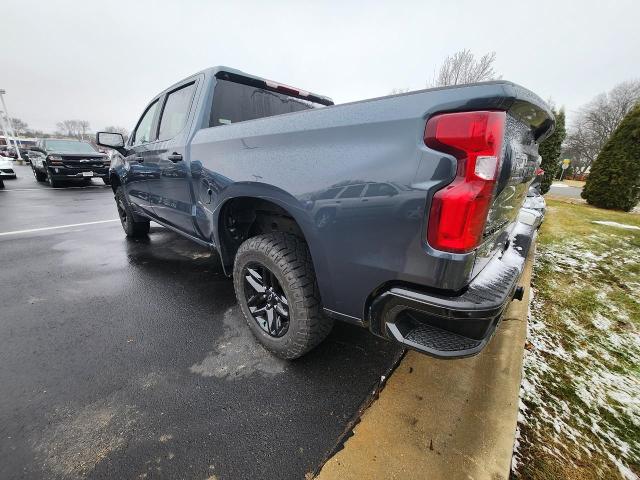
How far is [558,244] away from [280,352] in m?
5.04

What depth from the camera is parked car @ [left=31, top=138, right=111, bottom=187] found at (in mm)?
10180

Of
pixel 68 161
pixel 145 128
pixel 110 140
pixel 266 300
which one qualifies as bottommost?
pixel 266 300

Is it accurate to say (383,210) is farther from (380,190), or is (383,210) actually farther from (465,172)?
(465,172)

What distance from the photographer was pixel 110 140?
376cm

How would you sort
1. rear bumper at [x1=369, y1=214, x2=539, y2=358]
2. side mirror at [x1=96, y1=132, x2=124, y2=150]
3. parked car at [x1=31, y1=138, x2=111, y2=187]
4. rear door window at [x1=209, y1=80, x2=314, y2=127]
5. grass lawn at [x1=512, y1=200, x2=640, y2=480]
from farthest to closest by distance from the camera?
parked car at [x1=31, y1=138, x2=111, y2=187], side mirror at [x1=96, y1=132, x2=124, y2=150], rear door window at [x1=209, y1=80, x2=314, y2=127], grass lawn at [x1=512, y1=200, x2=640, y2=480], rear bumper at [x1=369, y1=214, x2=539, y2=358]

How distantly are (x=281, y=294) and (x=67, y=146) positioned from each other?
556 inches

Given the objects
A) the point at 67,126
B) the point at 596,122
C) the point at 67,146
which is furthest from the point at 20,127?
the point at 596,122

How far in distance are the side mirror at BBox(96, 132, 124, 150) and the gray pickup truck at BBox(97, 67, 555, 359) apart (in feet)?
7.39

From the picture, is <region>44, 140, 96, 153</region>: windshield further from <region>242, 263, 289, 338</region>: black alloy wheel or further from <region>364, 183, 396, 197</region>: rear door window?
<region>364, 183, 396, 197</region>: rear door window

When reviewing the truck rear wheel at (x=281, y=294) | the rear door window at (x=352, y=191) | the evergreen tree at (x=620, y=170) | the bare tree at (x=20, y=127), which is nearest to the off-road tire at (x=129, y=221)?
the truck rear wheel at (x=281, y=294)

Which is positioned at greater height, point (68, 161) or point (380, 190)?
point (380, 190)

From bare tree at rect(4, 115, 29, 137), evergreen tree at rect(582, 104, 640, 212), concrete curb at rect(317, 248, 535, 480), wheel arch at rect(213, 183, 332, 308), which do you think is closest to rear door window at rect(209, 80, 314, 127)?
wheel arch at rect(213, 183, 332, 308)

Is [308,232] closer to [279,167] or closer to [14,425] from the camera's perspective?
[279,167]

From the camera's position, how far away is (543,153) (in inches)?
426
